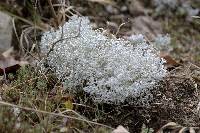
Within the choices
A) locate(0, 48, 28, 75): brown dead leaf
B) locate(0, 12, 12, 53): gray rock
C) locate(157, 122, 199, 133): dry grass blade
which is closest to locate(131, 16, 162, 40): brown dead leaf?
locate(0, 12, 12, 53): gray rock

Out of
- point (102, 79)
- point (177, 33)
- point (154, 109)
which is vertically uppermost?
point (102, 79)

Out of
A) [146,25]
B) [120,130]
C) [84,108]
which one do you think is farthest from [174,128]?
[146,25]

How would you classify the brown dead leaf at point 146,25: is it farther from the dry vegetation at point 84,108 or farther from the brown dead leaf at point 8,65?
the brown dead leaf at point 8,65

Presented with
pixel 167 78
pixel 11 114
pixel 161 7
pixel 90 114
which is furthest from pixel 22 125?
pixel 161 7

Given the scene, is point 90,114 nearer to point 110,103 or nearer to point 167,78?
point 110,103

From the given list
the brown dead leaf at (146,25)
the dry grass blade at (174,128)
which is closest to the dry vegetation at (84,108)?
the dry grass blade at (174,128)
